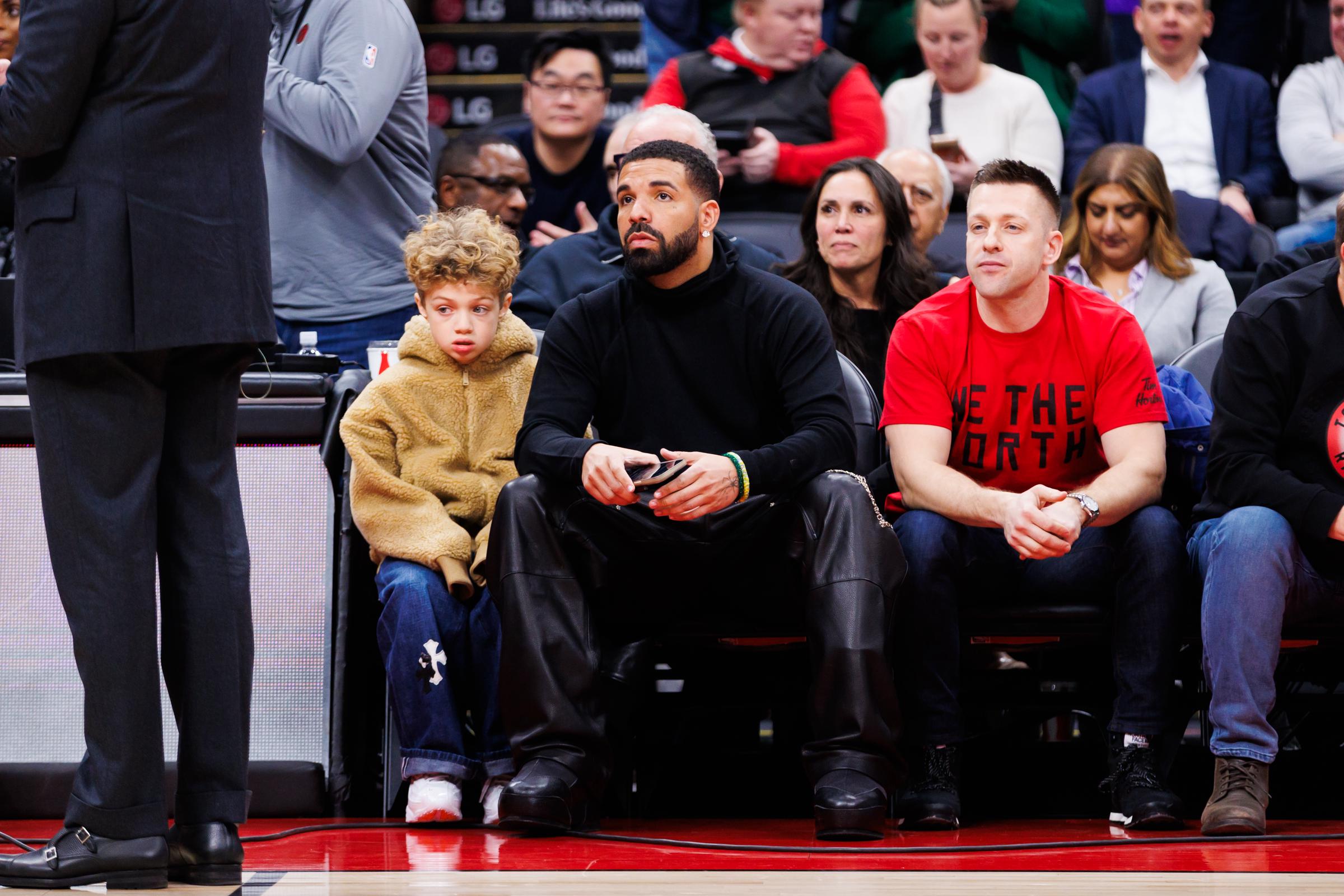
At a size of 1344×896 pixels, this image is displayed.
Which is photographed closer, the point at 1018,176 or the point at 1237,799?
the point at 1237,799

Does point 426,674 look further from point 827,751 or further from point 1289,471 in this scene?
point 1289,471

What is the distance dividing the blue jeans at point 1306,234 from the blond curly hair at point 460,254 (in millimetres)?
2861

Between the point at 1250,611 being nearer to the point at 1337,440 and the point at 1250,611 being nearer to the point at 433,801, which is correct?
the point at 1337,440

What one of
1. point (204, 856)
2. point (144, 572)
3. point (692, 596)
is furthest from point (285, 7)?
point (204, 856)

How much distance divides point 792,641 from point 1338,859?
110 cm

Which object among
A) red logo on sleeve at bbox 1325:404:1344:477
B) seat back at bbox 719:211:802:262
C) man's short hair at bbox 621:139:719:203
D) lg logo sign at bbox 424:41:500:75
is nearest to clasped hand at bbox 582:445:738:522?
man's short hair at bbox 621:139:719:203

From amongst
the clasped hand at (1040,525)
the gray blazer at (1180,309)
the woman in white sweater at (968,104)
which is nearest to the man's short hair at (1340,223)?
the clasped hand at (1040,525)

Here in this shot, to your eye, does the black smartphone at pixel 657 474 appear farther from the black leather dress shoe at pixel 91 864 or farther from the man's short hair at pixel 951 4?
the man's short hair at pixel 951 4

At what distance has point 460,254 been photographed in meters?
3.57

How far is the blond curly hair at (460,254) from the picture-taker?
141 inches

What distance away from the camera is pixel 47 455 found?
2520 mm

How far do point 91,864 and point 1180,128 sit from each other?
15.3 feet

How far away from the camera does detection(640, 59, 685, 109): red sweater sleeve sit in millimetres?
5859

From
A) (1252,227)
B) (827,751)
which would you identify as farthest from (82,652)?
(1252,227)
